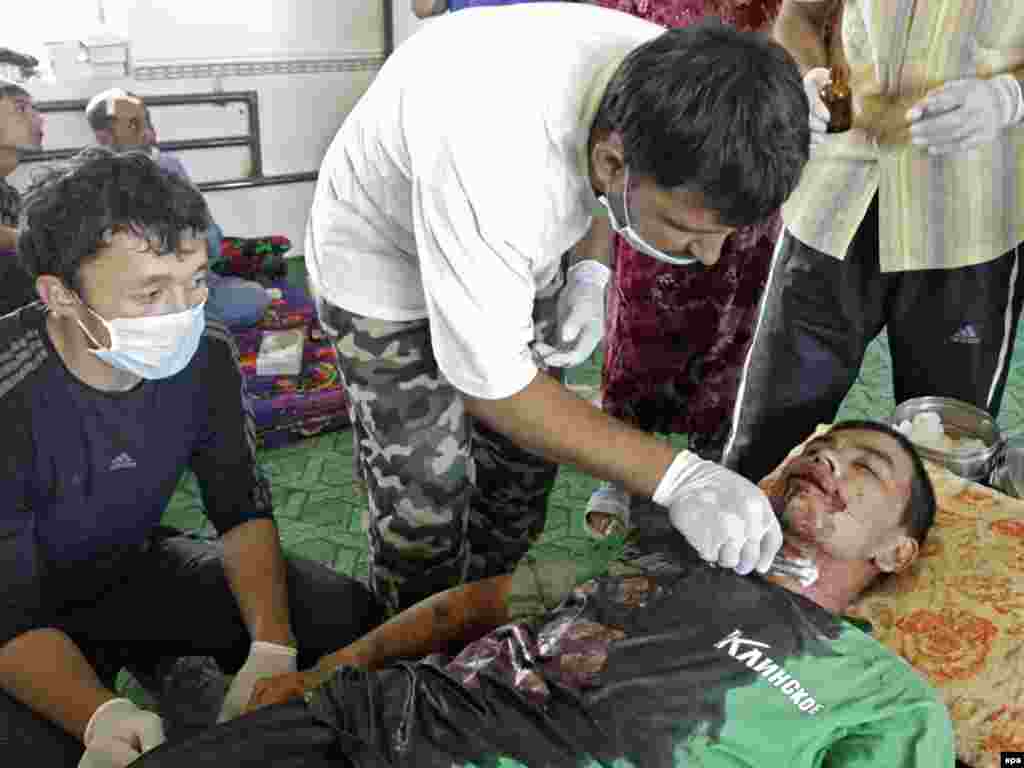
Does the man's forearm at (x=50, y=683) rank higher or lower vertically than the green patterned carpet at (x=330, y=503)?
higher

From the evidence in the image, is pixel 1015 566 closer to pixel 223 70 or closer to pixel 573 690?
pixel 573 690

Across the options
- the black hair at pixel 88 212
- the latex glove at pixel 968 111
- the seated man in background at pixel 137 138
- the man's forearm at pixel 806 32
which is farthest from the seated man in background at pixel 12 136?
the latex glove at pixel 968 111

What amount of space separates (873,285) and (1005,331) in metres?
0.26

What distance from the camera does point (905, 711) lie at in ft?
4.09

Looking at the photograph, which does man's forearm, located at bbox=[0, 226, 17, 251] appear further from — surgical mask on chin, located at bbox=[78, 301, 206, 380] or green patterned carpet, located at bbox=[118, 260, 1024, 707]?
surgical mask on chin, located at bbox=[78, 301, 206, 380]

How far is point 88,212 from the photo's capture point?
1.35m

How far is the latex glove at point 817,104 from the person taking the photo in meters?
1.77

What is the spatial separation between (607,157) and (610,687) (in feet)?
2.25

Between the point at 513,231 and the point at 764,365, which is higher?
the point at 513,231

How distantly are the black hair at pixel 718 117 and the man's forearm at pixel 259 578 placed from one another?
896 millimetres

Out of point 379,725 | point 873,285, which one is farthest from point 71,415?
point 873,285

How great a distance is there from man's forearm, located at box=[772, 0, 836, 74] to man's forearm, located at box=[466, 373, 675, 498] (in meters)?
1.06

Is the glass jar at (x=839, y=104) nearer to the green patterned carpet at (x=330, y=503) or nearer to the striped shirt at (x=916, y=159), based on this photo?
the striped shirt at (x=916, y=159)

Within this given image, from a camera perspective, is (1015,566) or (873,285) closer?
(1015,566)
